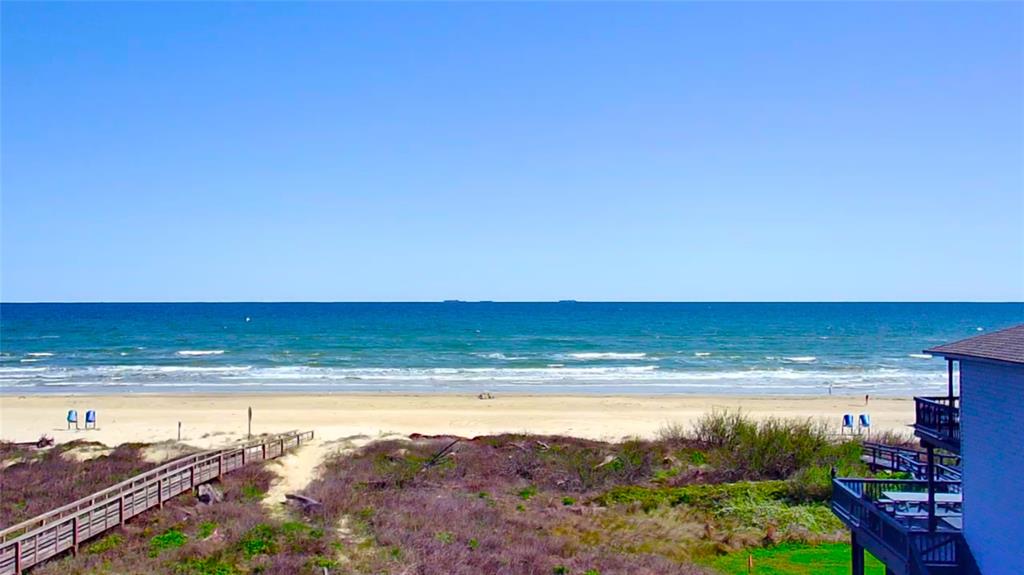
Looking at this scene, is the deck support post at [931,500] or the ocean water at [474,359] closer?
the deck support post at [931,500]

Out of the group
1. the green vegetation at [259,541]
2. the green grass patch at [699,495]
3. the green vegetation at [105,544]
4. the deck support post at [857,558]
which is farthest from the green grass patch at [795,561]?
the green vegetation at [105,544]

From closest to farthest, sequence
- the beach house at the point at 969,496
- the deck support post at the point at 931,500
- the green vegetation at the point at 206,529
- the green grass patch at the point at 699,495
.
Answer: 1. the beach house at the point at 969,496
2. the deck support post at the point at 931,500
3. the green vegetation at the point at 206,529
4. the green grass patch at the point at 699,495

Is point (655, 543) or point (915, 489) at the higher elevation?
point (915, 489)

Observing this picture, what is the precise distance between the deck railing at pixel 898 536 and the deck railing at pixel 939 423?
1200 mm

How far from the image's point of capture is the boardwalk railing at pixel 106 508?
55.0 feet

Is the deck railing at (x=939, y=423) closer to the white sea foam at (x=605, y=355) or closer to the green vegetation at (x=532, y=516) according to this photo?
the green vegetation at (x=532, y=516)

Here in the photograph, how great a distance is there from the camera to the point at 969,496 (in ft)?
49.3

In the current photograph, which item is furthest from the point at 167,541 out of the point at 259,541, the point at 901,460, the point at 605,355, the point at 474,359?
the point at 605,355

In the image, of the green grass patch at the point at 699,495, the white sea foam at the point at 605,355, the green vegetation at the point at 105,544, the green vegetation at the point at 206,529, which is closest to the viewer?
the green vegetation at the point at 105,544

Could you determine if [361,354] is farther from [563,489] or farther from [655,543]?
[655,543]

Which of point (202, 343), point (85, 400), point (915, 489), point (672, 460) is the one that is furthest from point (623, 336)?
point (915, 489)

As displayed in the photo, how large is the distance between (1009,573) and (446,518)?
37.4 ft

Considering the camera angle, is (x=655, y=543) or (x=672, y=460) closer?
(x=655, y=543)

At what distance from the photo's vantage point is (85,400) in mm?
48719
